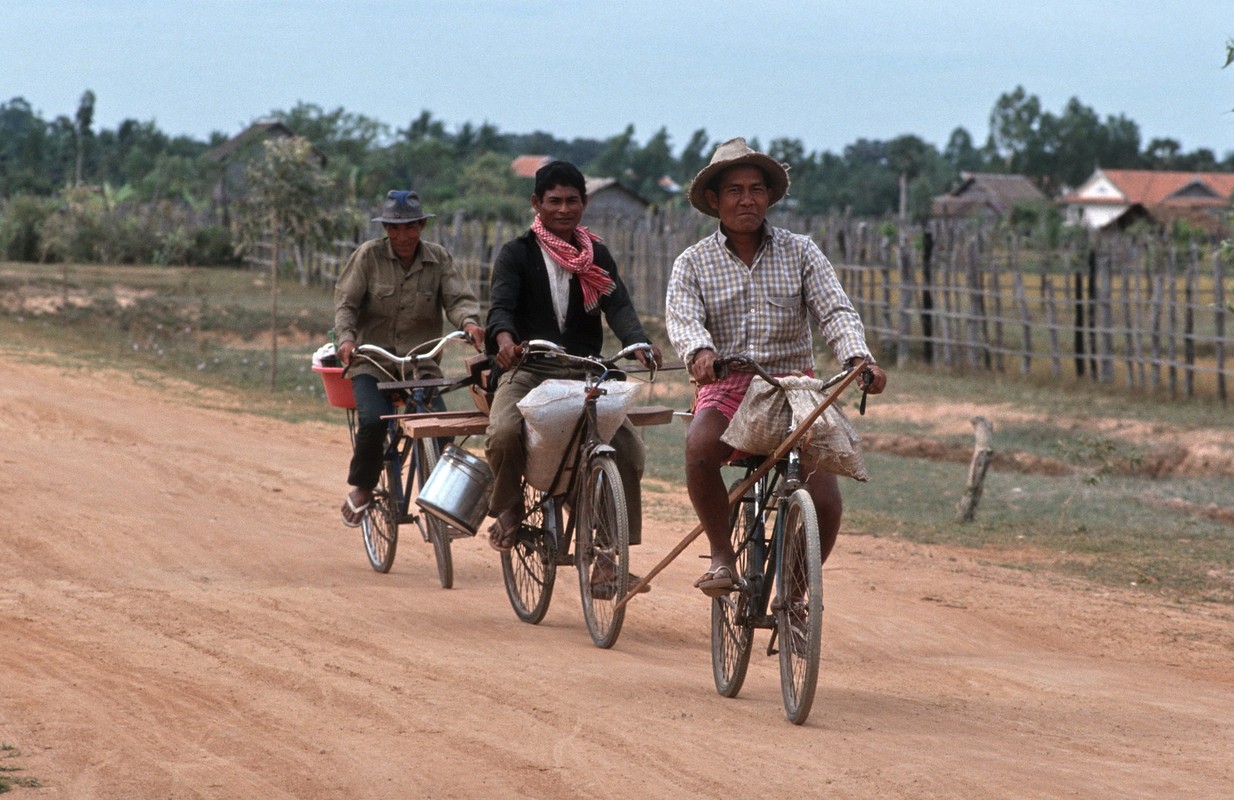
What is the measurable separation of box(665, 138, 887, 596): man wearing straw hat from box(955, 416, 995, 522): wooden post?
5.80m

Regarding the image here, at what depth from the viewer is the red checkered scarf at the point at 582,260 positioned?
6.68 metres

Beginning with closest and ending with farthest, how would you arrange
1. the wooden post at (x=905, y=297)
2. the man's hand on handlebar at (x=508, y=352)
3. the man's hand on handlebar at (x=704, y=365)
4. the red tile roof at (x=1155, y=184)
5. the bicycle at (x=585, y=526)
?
the man's hand on handlebar at (x=704, y=365)
the bicycle at (x=585, y=526)
the man's hand on handlebar at (x=508, y=352)
the wooden post at (x=905, y=297)
the red tile roof at (x=1155, y=184)

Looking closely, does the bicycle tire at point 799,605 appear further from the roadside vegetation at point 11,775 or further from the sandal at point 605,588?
the roadside vegetation at point 11,775

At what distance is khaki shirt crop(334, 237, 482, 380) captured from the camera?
8.06 meters

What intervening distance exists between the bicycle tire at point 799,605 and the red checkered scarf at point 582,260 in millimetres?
1847

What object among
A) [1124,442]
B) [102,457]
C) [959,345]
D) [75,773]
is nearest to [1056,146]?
[959,345]

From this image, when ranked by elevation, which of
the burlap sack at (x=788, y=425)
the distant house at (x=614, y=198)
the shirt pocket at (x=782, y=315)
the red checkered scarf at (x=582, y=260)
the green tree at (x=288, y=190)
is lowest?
the burlap sack at (x=788, y=425)

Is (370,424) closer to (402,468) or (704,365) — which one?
(402,468)

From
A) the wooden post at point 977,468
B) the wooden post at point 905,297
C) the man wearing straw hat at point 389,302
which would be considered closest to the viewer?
the man wearing straw hat at point 389,302

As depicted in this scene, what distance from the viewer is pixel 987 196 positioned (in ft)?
265

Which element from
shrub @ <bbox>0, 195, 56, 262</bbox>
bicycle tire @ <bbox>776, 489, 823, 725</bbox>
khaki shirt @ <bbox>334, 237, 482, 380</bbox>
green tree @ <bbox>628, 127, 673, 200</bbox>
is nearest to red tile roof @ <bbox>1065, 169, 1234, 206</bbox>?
green tree @ <bbox>628, 127, 673, 200</bbox>

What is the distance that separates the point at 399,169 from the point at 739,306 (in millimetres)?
63955

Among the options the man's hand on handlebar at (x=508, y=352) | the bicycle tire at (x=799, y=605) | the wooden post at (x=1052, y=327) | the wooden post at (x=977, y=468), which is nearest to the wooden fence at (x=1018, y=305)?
the wooden post at (x=1052, y=327)

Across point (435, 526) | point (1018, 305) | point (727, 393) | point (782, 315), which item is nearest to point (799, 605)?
point (727, 393)
